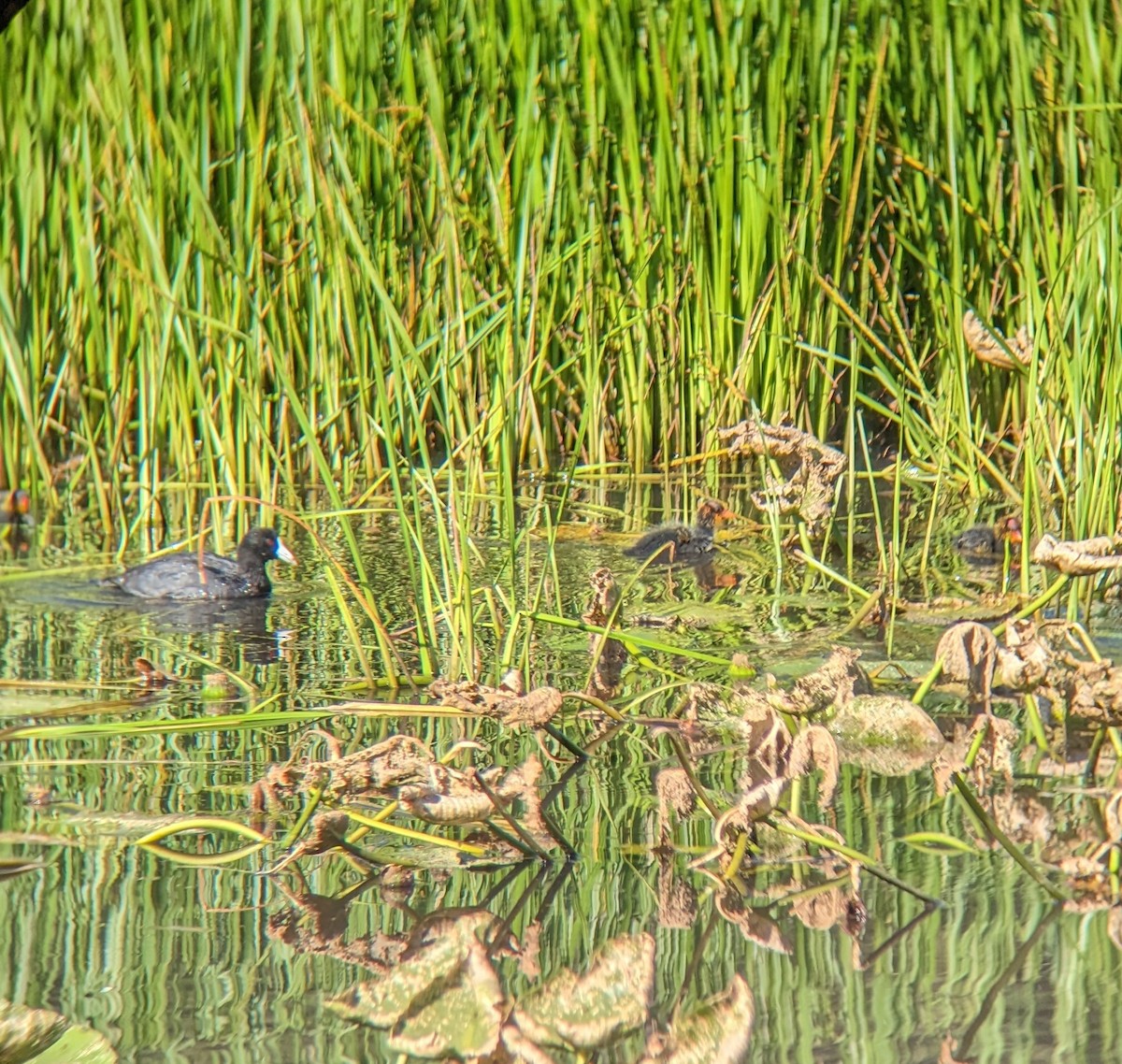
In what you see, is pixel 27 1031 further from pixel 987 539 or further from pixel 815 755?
pixel 987 539

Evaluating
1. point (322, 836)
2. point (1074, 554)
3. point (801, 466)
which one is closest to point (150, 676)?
point (322, 836)

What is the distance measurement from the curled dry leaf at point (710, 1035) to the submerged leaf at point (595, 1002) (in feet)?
0.16

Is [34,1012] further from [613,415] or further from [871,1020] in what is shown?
[613,415]

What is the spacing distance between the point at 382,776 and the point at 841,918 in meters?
0.68

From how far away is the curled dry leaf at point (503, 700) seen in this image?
2.59 meters

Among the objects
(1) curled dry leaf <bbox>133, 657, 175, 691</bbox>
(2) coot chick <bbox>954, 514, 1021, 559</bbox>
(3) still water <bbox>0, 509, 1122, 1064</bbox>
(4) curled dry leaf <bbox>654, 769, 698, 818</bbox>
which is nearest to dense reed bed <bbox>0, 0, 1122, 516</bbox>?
(2) coot chick <bbox>954, 514, 1021, 559</bbox>

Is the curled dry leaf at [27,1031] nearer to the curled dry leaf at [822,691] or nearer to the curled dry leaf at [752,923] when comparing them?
the curled dry leaf at [752,923]

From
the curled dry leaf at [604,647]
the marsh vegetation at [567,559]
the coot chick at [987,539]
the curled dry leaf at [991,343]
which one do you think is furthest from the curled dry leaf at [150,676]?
the coot chick at [987,539]

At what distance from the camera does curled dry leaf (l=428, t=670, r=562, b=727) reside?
2.59m

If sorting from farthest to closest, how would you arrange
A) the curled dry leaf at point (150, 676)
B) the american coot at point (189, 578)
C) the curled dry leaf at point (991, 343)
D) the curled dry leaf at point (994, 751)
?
the american coot at point (189, 578) → the curled dry leaf at point (991, 343) → the curled dry leaf at point (150, 676) → the curled dry leaf at point (994, 751)

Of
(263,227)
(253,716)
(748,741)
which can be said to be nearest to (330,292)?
(263,227)

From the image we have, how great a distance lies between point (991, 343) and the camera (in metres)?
3.55

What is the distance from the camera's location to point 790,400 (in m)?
5.36

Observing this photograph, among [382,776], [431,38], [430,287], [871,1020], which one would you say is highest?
[431,38]
